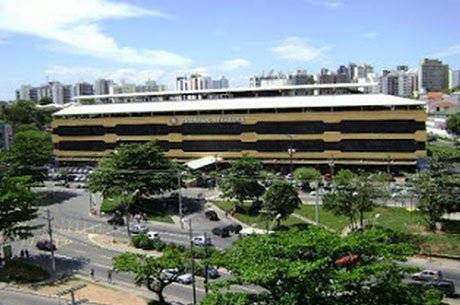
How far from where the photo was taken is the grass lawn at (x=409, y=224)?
158 feet

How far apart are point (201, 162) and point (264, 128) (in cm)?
1106

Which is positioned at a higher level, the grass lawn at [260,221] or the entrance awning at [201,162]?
the entrance awning at [201,162]

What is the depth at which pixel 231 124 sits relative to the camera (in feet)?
291

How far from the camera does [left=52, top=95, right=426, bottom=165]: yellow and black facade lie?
8012 centimetres

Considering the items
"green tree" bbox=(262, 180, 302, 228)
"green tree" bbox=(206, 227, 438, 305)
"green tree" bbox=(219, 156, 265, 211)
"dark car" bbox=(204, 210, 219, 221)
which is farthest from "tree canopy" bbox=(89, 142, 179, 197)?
"green tree" bbox=(206, 227, 438, 305)

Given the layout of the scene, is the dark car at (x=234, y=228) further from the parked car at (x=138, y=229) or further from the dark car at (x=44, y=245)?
the dark car at (x=44, y=245)

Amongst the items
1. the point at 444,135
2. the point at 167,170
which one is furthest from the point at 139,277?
the point at 444,135

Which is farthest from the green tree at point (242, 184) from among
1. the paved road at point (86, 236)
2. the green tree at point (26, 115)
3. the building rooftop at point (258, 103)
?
the green tree at point (26, 115)

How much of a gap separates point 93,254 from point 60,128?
181 ft

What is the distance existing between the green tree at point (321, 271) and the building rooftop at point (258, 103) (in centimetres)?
5843

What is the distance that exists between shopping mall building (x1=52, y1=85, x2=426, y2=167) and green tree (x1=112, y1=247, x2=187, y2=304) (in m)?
48.3

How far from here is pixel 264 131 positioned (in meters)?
87.2

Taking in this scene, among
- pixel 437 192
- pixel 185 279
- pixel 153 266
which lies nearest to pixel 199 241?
pixel 185 279

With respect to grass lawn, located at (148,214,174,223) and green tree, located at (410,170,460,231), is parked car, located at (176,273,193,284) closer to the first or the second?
grass lawn, located at (148,214,174,223)
